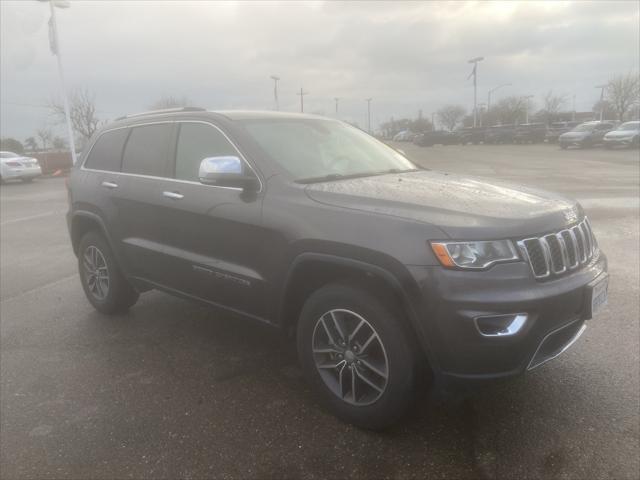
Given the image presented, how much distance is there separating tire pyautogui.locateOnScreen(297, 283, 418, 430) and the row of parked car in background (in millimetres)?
32688

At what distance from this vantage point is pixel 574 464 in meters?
2.59

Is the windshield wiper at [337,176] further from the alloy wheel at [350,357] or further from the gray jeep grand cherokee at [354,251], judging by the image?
the alloy wheel at [350,357]

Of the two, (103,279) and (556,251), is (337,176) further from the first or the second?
A: (103,279)

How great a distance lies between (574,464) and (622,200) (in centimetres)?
1014

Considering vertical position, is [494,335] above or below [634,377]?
above

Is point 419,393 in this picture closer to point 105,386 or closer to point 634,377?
point 634,377

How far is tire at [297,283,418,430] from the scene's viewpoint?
2686mm

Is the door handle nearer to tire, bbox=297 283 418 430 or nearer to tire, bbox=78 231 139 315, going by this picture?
tire, bbox=78 231 139 315

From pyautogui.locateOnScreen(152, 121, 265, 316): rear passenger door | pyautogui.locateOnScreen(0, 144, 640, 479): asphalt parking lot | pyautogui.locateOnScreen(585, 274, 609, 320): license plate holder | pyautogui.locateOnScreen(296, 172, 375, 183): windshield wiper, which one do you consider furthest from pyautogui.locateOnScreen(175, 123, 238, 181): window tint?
pyautogui.locateOnScreen(585, 274, 609, 320): license plate holder

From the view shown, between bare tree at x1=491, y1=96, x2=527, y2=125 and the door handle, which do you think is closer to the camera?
the door handle

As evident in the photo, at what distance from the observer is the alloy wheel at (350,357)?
9.27ft

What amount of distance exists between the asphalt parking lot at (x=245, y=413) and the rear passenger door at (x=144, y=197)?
694mm

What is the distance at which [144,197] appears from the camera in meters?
4.10

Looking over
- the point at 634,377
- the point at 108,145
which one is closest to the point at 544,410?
the point at 634,377
